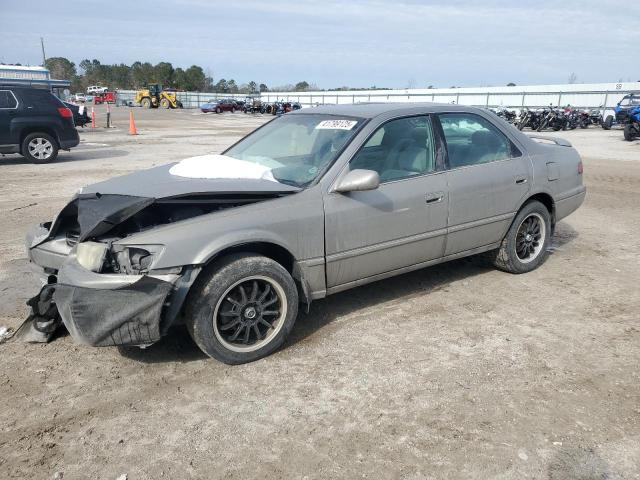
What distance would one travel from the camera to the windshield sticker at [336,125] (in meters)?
4.13

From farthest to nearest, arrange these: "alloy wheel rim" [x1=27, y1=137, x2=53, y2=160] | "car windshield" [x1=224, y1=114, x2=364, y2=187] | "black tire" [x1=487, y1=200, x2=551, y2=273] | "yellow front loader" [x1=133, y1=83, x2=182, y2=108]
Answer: "yellow front loader" [x1=133, y1=83, x2=182, y2=108] < "alloy wheel rim" [x1=27, y1=137, x2=53, y2=160] < "black tire" [x1=487, y1=200, x2=551, y2=273] < "car windshield" [x1=224, y1=114, x2=364, y2=187]

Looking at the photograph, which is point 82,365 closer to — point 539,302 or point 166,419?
point 166,419

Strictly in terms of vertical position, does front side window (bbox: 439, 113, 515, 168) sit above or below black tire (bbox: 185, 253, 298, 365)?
above

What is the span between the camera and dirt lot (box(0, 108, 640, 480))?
2.57 metres

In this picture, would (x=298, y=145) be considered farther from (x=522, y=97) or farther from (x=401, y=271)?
(x=522, y=97)

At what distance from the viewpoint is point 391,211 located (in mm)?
3988

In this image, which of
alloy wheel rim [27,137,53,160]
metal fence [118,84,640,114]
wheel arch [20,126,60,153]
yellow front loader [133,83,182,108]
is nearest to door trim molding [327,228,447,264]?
wheel arch [20,126,60,153]

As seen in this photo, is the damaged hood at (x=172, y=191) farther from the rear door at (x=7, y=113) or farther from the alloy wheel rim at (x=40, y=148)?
the alloy wheel rim at (x=40, y=148)

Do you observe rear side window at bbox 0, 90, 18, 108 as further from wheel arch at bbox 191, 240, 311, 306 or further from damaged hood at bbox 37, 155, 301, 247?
wheel arch at bbox 191, 240, 311, 306

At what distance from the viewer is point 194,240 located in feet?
10.4

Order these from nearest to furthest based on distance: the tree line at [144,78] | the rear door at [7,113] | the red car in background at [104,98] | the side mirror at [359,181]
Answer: the side mirror at [359,181], the rear door at [7,113], the red car in background at [104,98], the tree line at [144,78]

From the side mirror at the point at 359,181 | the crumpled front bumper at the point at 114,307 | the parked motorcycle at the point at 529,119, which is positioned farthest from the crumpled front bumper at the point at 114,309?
the parked motorcycle at the point at 529,119

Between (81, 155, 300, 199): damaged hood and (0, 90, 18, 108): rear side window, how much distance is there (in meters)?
10.2

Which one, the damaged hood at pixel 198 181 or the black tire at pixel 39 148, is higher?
the damaged hood at pixel 198 181
